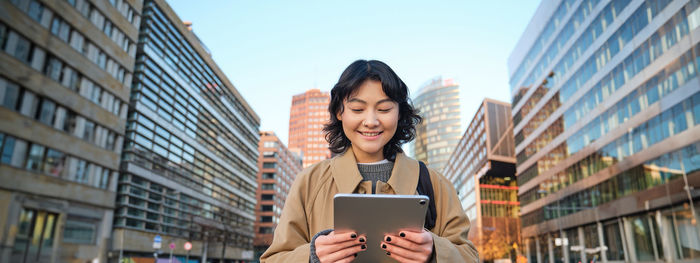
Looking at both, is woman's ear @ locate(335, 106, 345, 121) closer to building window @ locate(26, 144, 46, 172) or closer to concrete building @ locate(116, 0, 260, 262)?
building window @ locate(26, 144, 46, 172)

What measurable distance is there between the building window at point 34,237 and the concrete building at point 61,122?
57mm

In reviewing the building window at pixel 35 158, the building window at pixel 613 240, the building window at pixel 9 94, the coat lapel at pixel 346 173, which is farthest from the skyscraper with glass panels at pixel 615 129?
the building window at pixel 35 158

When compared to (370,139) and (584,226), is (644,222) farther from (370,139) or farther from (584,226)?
(370,139)

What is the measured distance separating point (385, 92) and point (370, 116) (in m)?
0.16

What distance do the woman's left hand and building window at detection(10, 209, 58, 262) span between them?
28134mm

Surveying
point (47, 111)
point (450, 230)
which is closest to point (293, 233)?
point (450, 230)

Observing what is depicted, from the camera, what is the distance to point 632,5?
30000mm

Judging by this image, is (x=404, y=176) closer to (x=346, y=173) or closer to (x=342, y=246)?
(x=346, y=173)

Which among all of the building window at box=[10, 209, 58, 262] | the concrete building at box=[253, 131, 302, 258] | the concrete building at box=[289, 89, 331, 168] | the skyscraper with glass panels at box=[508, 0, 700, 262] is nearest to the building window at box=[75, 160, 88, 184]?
the building window at box=[10, 209, 58, 262]

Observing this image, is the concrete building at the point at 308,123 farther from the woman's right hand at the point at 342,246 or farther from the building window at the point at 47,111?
the woman's right hand at the point at 342,246

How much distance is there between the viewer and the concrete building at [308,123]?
178000 millimetres

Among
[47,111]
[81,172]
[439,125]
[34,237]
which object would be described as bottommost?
[34,237]

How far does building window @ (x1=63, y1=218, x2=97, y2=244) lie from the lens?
91.4ft

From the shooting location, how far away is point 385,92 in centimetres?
233
